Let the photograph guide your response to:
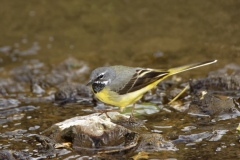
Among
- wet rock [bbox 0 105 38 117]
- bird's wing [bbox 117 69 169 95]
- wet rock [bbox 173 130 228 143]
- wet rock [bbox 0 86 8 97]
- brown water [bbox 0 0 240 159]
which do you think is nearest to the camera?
wet rock [bbox 173 130 228 143]

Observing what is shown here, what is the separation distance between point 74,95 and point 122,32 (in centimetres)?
323

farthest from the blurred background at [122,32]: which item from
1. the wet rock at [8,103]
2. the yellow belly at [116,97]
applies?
the yellow belly at [116,97]

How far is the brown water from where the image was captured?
36.1ft

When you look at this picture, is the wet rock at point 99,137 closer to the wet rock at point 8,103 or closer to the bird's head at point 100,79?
the bird's head at point 100,79

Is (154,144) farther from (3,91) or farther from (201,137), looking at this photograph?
(3,91)

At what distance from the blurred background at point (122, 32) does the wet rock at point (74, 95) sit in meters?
1.73

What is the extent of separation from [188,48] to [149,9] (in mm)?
1902

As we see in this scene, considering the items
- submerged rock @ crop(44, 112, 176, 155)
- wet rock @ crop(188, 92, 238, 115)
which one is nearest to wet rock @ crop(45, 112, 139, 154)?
submerged rock @ crop(44, 112, 176, 155)

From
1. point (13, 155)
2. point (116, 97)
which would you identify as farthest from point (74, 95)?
point (13, 155)

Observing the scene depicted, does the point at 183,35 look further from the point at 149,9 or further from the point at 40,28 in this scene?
the point at 40,28

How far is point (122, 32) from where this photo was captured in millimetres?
11953

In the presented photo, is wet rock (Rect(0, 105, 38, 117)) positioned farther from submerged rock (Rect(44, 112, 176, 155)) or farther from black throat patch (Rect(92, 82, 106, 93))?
submerged rock (Rect(44, 112, 176, 155))

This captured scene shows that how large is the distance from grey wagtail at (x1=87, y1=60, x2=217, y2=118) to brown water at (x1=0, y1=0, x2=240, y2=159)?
253 centimetres

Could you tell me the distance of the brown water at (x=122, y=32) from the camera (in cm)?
1099
